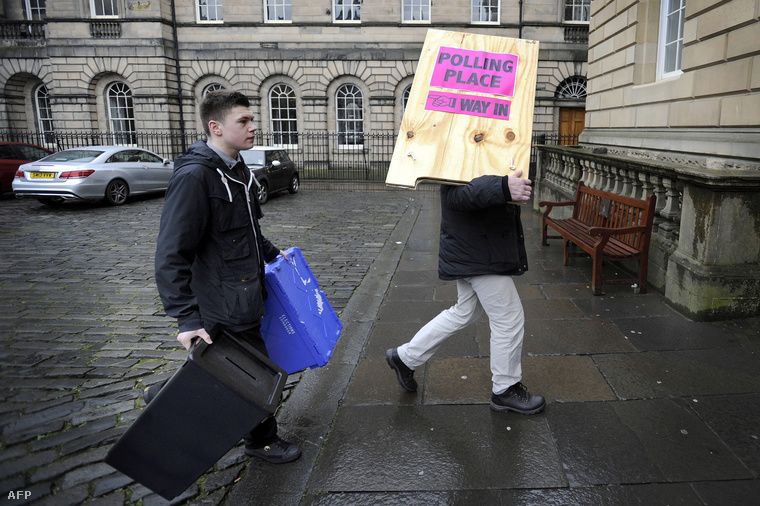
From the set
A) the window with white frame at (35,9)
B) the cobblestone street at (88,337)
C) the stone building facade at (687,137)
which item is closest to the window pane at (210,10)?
the window with white frame at (35,9)

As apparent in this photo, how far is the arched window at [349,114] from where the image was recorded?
2581cm

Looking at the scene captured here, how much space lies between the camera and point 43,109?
2667 centimetres

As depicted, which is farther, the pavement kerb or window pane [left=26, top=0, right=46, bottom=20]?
window pane [left=26, top=0, right=46, bottom=20]

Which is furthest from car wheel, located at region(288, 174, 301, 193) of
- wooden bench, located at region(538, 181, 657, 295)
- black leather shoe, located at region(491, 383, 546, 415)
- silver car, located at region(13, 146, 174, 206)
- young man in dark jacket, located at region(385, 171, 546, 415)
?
black leather shoe, located at region(491, 383, 546, 415)

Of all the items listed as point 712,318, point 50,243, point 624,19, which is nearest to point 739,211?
point 712,318

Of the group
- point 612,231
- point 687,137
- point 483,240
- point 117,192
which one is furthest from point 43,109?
point 483,240

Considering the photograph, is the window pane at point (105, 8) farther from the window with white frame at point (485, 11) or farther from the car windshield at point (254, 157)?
the window with white frame at point (485, 11)

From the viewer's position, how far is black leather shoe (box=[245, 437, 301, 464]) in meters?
2.94

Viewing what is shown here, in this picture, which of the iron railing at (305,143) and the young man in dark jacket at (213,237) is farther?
the iron railing at (305,143)

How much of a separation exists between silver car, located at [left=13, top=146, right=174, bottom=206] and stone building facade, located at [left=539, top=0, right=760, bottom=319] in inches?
374

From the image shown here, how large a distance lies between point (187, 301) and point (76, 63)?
88.4 ft

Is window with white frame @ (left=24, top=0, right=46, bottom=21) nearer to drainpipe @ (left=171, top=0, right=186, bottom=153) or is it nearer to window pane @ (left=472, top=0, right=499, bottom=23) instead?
drainpipe @ (left=171, top=0, right=186, bottom=153)

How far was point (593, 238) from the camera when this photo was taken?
6.37 meters

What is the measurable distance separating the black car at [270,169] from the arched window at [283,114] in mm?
9058
